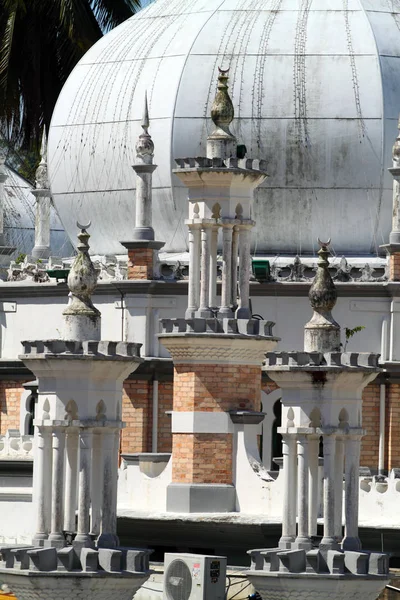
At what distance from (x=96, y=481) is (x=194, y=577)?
2518 millimetres

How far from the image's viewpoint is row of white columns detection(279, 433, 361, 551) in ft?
106

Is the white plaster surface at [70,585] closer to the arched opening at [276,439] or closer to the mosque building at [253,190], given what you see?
the mosque building at [253,190]

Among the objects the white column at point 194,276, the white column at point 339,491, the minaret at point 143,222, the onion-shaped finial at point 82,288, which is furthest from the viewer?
the minaret at point 143,222

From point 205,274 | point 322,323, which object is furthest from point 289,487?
point 205,274

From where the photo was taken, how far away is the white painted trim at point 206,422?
39.4 metres

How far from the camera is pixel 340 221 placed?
47.2 m

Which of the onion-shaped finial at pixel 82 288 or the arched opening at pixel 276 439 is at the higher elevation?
the onion-shaped finial at pixel 82 288

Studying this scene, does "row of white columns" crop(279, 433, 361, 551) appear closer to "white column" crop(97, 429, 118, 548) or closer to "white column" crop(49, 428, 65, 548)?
"white column" crop(97, 429, 118, 548)

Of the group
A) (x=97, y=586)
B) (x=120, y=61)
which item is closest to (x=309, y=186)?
(x=120, y=61)

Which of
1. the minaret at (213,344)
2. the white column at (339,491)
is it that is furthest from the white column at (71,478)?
the minaret at (213,344)

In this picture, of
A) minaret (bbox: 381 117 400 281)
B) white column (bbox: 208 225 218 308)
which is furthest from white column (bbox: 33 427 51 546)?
minaret (bbox: 381 117 400 281)

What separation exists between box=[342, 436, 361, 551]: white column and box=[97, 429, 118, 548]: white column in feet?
9.66

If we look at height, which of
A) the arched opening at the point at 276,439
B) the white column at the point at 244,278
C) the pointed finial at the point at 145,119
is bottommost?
the arched opening at the point at 276,439

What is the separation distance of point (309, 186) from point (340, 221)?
2.84ft
